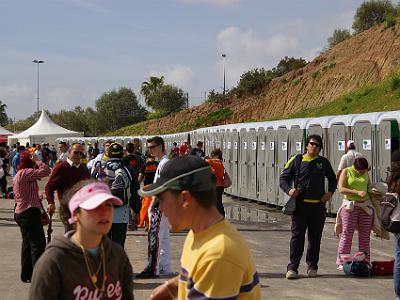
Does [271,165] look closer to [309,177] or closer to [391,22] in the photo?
[309,177]

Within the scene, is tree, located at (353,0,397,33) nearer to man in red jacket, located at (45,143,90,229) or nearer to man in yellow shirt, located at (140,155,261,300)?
man in red jacket, located at (45,143,90,229)

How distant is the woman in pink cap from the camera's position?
326cm

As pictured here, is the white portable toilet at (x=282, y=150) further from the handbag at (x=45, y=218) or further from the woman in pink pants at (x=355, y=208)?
the handbag at (x=45, y=218)

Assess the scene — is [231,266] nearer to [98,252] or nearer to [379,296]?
[98,252]

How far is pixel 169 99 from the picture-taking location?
10150cm

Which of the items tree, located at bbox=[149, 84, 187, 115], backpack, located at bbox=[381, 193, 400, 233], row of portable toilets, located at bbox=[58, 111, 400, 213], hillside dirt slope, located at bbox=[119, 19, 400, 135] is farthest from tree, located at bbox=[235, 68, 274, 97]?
backpack, located at bbox=[381, 193, 400, 233]

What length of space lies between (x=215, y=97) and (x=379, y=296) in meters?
65.7

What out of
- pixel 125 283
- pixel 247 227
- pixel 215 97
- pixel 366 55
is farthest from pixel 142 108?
pixel 125 283

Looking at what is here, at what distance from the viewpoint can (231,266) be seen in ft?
8.55

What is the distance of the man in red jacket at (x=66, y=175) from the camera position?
8.37 meters

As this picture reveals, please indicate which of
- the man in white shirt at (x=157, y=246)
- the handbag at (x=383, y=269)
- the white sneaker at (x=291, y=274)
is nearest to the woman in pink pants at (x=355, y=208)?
the handbag at (x=383, y=269)

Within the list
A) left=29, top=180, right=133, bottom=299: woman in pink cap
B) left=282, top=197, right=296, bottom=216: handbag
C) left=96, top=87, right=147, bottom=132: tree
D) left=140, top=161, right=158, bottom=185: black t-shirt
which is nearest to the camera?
left=29, top=180, right=133, bottom=299: woman in pink cap

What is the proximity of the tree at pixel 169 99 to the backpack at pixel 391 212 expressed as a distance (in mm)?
93704

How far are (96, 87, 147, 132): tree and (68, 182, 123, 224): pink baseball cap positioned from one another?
371 ft
